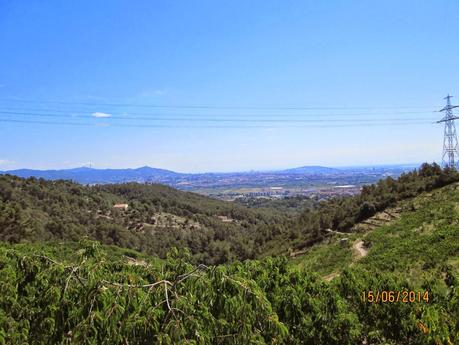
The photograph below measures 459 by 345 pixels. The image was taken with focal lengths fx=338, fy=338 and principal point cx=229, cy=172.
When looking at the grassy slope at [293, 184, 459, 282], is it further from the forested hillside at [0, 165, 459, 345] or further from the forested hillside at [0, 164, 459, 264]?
the forested hillside at [0, 164, 459, 264]

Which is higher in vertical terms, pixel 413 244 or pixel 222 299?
pixel 222 299

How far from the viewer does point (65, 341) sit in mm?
3805

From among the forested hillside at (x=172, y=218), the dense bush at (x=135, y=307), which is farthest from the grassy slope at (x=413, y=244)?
the dense bush at (x=135, y=307)

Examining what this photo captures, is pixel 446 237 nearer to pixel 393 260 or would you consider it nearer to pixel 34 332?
pixel 393 260

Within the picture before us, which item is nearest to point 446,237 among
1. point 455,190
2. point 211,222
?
point 455,190

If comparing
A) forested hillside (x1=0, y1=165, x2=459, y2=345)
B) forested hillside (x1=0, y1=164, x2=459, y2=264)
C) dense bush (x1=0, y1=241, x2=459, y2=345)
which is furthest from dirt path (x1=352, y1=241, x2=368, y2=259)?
dense bush (x1=0, y1=241, x2=459, y2=345)

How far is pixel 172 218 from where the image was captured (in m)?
92.4

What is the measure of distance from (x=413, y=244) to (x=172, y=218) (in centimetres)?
7621

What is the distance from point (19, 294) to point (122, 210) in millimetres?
87599
